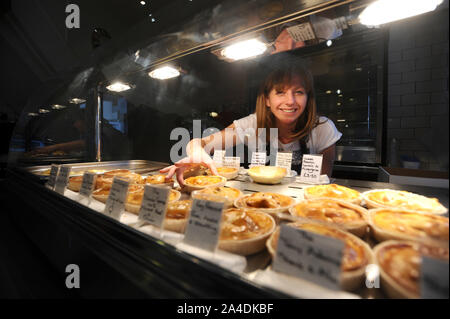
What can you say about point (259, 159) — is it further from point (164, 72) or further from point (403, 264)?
point (403, 264)

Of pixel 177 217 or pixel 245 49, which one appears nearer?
pixel 177 217

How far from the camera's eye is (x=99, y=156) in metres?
3.64

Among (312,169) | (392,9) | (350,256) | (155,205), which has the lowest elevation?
(350,256)

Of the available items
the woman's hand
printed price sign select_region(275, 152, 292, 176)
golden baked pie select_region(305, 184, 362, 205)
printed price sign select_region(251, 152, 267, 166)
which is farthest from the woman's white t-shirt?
golden baked pie select_region(305, 184, 362, 205)

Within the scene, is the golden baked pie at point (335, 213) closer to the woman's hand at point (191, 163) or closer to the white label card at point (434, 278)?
the white label card at point (434, 278)

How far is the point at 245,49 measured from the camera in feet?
5.89

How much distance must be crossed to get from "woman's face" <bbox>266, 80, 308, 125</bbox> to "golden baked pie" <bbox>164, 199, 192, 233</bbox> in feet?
7.27

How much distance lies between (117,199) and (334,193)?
4.61 ft

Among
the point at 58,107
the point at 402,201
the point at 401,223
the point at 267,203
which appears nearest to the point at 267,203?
the point at 267,203

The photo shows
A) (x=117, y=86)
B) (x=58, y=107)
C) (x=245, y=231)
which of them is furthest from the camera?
(x=58, y=107)

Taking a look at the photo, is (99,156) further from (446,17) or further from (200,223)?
(446,17)

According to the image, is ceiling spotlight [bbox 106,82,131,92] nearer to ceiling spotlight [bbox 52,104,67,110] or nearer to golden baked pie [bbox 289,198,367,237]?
ceiling spotlight [bbox 52,104,67,110]

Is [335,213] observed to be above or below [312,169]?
below

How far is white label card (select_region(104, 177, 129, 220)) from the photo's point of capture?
126cm
